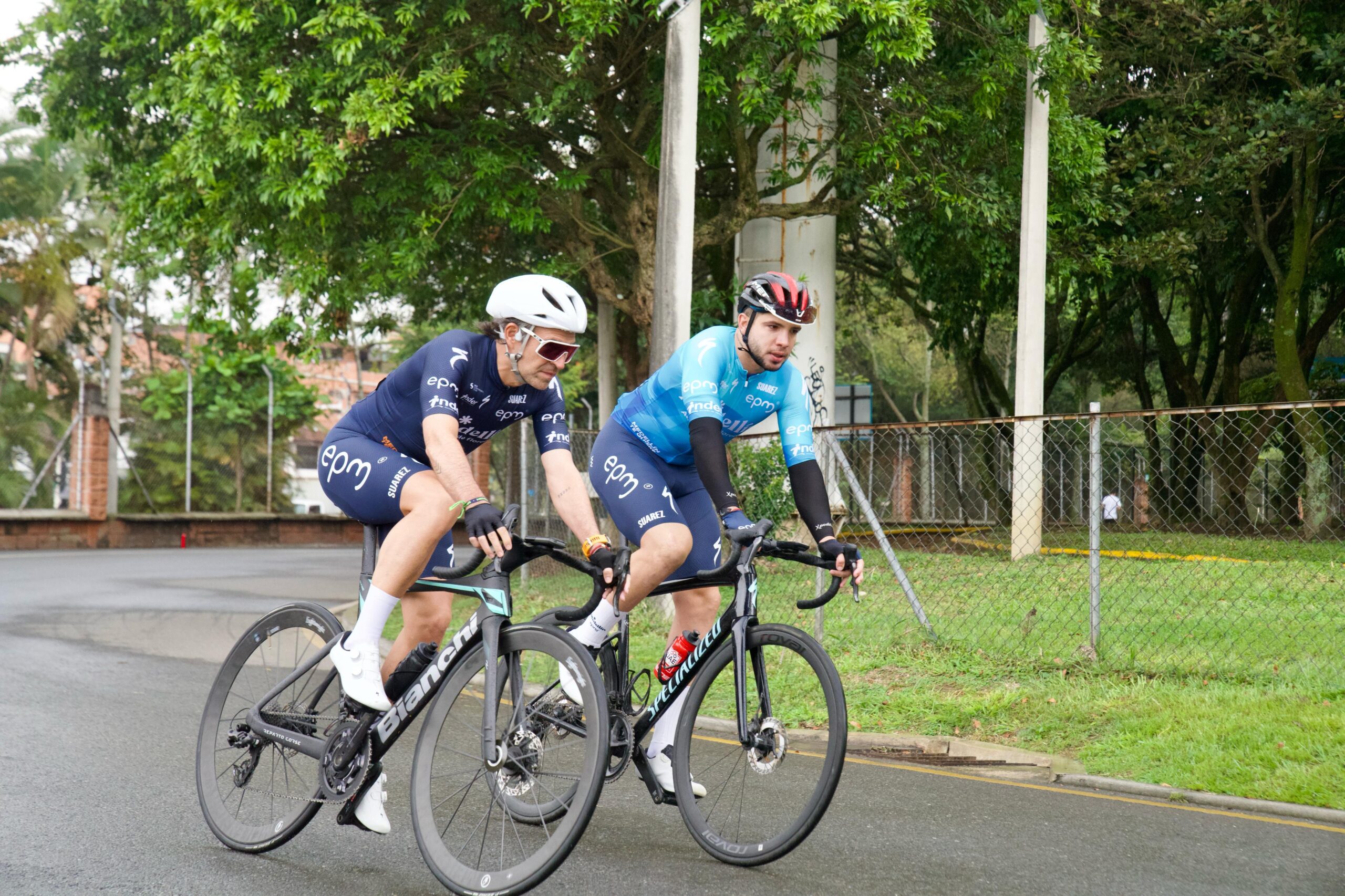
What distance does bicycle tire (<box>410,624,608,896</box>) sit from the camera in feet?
12.0

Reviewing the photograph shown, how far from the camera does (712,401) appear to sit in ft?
15.2

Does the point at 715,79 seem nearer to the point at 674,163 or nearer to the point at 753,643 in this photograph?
the point at 674,163

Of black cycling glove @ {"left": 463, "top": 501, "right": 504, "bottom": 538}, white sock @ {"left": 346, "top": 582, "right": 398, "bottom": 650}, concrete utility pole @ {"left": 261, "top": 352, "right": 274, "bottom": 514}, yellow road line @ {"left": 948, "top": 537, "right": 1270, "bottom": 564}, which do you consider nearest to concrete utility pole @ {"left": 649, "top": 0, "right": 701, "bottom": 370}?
yellow road line @ {"left": 948, "top": 537, "right": 1270, "bottom": 564}

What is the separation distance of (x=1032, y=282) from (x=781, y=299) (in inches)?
485

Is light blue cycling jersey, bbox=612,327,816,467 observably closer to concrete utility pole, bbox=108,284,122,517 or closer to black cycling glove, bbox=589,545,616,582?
black cycling glove, bbox=589,545,616,582

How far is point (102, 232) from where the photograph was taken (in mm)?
31562

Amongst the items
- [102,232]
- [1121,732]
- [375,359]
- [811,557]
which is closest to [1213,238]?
[1121,732]

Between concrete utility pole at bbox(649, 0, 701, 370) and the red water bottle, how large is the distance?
652 cm

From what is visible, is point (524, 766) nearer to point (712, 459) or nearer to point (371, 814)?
point (371, 814)

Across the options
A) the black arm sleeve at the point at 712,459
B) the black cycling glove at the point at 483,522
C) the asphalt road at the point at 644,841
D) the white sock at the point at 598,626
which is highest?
the black arm sleeve at the point at 712,459

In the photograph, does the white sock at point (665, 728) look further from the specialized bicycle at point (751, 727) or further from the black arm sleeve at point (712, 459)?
the black arm sleeve at point (712, 459)

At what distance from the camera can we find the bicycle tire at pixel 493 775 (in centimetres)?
365

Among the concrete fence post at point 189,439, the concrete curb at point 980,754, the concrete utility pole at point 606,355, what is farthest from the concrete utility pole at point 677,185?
the concrete fence post at point 189,439

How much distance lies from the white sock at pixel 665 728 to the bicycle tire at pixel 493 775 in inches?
24.0
